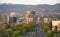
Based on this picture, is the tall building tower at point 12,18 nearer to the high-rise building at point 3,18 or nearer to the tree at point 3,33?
the high-rise building at point 3,18

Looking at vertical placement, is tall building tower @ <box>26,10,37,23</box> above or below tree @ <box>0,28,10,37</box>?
above

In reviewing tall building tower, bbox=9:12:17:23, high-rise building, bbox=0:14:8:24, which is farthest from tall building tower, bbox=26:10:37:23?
high-rise building, bbox=0:14:8:24

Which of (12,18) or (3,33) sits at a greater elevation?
(12,18)

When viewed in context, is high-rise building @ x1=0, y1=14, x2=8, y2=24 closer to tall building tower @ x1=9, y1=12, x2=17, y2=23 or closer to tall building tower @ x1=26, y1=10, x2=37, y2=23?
tall building tower @ x1=9, y1=12, x2=17, y2=23

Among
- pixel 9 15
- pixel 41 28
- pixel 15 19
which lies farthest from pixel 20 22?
pixel 41 28

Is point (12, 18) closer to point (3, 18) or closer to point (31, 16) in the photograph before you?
point (3, 18)

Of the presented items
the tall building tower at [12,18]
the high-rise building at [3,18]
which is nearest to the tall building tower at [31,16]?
the tall building tower at [12,18]

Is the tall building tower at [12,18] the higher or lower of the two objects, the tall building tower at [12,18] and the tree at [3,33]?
the higher

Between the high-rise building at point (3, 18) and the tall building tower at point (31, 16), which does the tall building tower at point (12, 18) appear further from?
the tall building tower at point (31, 16)

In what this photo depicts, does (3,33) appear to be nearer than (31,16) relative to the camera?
Yes

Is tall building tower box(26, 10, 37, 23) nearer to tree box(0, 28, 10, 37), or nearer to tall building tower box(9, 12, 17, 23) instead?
tall building tower box(9, 12, 17, 23)

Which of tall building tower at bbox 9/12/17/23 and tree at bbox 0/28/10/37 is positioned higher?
tall building tower at bbox 9/12/17/23

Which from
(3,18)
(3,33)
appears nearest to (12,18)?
(3,18)
